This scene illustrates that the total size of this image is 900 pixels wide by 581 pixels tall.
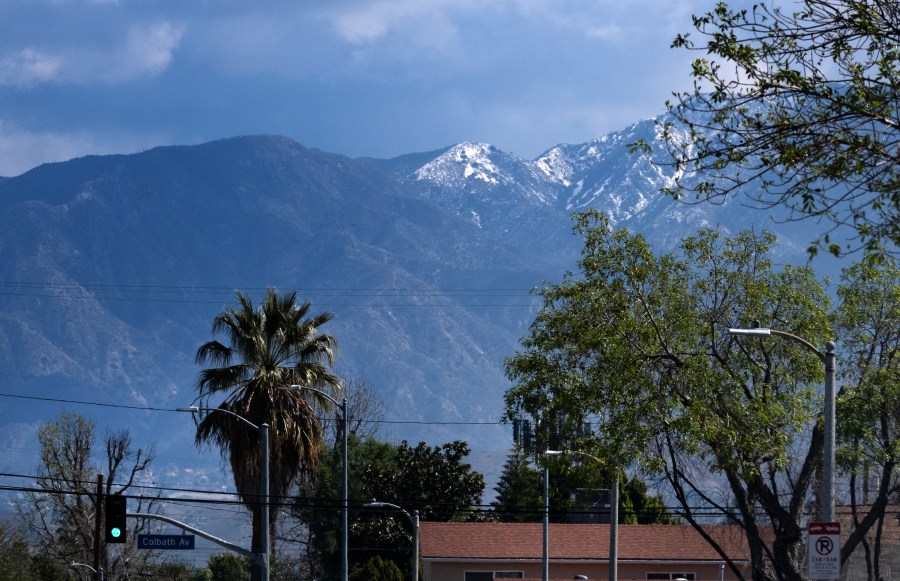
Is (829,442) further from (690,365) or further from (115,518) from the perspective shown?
(115,518)

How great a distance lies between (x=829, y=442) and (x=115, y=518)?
23.0 m

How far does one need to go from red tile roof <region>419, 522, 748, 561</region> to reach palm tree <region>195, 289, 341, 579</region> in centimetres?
1723

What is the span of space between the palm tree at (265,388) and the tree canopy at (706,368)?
34.0 ft

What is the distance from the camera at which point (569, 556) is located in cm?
5831

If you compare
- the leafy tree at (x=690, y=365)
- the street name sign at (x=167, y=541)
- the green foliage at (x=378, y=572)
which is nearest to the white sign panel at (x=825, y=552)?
the leafy tree at (x=690, y=365)

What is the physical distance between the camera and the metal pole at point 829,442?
2348 cm

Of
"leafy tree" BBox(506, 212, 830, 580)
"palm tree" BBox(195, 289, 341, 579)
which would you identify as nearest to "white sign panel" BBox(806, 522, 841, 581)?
"leafy tree" BBox(506, 212, 830, 580)

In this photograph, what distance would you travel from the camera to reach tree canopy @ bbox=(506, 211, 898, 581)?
28.0 metres

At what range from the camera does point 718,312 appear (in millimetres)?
29797

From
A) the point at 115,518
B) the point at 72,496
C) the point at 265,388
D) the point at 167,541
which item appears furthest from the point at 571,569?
the point at 72,496

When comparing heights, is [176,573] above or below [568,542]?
below

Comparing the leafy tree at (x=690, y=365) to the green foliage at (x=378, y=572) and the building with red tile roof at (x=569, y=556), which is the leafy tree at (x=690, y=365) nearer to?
the building with red tile roof at (x=569, y=556)

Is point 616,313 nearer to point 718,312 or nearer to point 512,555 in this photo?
point 718,312

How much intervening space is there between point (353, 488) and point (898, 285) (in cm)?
5836
